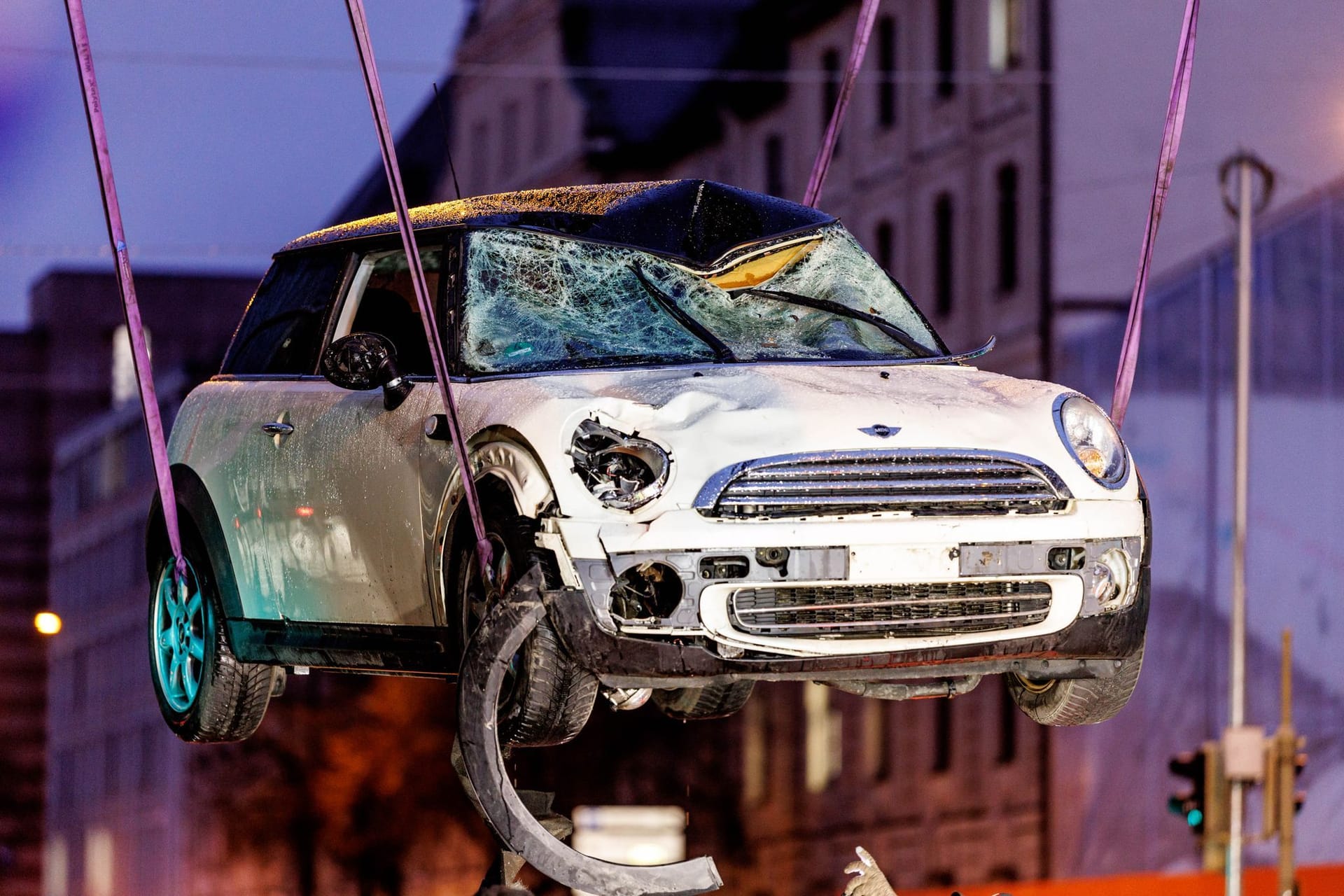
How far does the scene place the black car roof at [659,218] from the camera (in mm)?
8320

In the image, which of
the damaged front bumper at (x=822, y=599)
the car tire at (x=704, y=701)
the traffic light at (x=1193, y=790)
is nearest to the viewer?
the damaged front bumper at (x=822, y=599)

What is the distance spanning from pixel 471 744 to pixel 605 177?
48.9 meters

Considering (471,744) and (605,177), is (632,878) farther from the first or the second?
(605,177)

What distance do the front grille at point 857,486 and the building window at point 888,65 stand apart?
133 feet

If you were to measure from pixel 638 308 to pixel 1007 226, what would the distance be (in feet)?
128

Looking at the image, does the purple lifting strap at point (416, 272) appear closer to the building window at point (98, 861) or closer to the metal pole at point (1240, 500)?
the metal pole at point (1240, 500)

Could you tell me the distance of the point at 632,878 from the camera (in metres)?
7.07

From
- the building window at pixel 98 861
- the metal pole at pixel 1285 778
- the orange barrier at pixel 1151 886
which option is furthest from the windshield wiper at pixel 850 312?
the building window at pixel 98 861

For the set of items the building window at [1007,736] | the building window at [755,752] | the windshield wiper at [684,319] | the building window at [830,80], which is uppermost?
the building window at [830,80]

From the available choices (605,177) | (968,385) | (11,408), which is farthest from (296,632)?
(11,408)

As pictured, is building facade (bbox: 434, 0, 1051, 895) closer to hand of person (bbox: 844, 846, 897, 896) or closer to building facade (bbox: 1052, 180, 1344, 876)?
building facade (bbox: 1052, 180, 1344, 876)

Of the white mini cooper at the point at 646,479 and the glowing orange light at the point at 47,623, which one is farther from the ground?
the white mini cooper at the point at 646,479

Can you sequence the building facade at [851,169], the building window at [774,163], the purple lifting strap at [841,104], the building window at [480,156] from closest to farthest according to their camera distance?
the purple lifting strap at [841,104]
the building facade at [851,169]
the building window at [774,163]
the building window at [480,156]

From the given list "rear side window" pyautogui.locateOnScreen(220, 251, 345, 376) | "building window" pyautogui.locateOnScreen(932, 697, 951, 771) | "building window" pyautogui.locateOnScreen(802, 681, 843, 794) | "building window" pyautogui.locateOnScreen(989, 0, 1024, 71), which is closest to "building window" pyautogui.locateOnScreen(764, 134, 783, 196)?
"building window" pyautogui.locateOnScreen(989, 0, 1024, 71)
